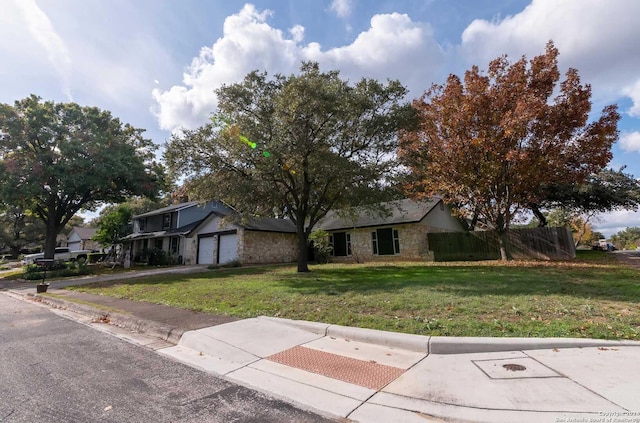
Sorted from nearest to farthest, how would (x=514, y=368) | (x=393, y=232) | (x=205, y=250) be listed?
(x=514, y=368), (x=393, y=232), (x=205, y=250)

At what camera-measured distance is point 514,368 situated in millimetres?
3922

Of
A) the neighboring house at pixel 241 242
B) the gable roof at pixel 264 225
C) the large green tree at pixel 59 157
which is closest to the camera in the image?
the large green tree at pixel 59 157

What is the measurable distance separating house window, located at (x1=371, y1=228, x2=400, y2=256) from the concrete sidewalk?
56.4 ft

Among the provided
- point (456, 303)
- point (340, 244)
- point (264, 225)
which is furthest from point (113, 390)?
point (340, 244)

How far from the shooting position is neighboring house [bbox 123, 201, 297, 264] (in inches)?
901

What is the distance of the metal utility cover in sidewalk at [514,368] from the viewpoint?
370cm

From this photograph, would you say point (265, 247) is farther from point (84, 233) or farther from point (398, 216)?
point (84, 233)

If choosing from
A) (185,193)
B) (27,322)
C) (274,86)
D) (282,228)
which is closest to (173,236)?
(282,228)

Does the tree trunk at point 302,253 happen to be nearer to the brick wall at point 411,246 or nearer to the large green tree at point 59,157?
the brick wall at point 411,246

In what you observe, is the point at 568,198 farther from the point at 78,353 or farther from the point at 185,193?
the point at 78,353

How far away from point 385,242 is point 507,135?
11.2 meters

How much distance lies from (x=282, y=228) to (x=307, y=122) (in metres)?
14.3

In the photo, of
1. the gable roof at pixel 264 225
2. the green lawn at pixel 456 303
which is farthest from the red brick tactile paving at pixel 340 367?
the gable roof at pixel 264 225

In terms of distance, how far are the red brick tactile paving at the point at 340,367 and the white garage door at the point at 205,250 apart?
68.7ft
